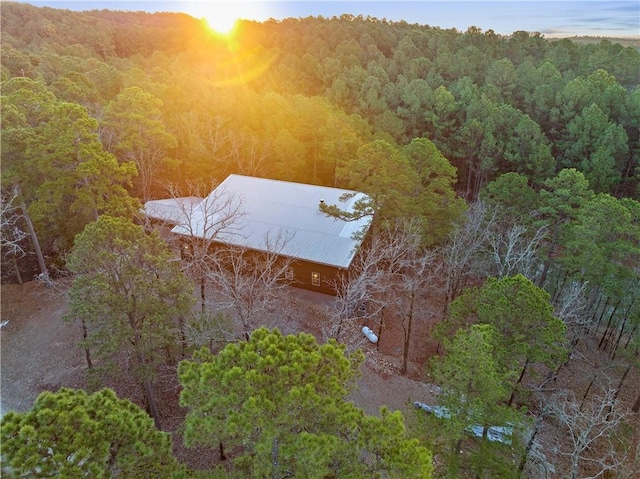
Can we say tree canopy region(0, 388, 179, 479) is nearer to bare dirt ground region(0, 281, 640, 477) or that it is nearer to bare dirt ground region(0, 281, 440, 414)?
bare dirt ground region(0, 281, 640, 477)

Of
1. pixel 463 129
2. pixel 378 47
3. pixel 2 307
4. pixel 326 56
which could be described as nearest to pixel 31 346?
pixel 2 307

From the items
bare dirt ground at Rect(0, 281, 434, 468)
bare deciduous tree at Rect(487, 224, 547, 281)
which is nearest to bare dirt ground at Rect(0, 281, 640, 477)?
bare dirt ground at Rect(0, 281, 434, 468)

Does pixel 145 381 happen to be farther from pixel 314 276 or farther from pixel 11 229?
pixel 11 229

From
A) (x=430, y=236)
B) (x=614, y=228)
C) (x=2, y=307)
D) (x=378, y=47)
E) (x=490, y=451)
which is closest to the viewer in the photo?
(x=490, y=451)

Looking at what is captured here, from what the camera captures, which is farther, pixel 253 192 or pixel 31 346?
pixel 253 192

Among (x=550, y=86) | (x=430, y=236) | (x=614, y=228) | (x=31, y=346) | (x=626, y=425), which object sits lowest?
(x=626, y=425)

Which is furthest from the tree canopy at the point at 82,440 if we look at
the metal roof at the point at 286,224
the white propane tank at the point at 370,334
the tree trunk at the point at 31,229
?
the tree trunk at the point at 31,229

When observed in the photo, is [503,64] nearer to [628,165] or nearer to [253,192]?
[628,165]
